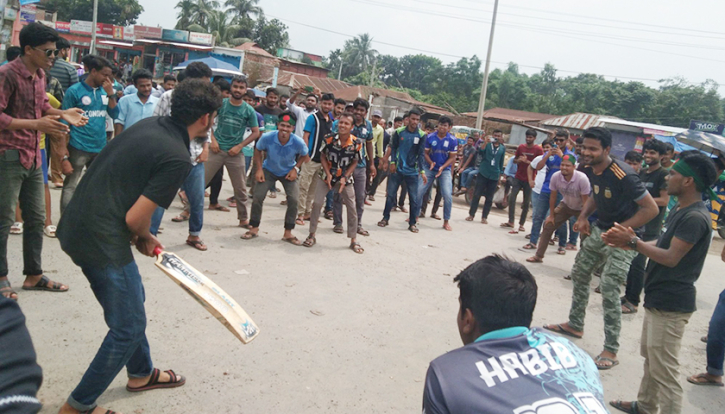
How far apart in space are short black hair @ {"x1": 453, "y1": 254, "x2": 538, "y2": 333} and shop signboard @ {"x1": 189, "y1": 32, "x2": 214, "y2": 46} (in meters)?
45.9

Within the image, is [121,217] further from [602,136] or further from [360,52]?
[360,52]

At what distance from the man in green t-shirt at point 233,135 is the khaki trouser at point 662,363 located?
5003mm

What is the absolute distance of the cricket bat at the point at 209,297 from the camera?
2.32m

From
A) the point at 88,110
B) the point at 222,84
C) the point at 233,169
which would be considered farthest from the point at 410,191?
the point at 88,110

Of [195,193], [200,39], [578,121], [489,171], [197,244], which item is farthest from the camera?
[200,39]

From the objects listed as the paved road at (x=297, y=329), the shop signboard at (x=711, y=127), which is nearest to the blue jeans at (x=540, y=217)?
the paved road at (x=297, y=329)

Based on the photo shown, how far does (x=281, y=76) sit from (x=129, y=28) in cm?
2095

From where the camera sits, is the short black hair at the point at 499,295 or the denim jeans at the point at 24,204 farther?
the denim jeans at the point at 24,204

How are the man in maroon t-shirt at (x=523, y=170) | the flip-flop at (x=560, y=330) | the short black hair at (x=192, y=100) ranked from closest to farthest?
the short black hair at (x=192, y=100) < the flip-flop at (x=560, y=330) < the man in maroon t-shirt at (x=523, y=170)

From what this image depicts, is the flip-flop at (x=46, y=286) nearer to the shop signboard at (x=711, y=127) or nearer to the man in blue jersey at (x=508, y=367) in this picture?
the man in blue jersey at (x=508, y=367)

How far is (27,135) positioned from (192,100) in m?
2.10

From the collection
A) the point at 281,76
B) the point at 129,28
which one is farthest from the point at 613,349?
the point at 129,28

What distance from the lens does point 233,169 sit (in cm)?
671

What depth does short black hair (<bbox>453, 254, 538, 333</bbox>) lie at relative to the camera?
167cm
